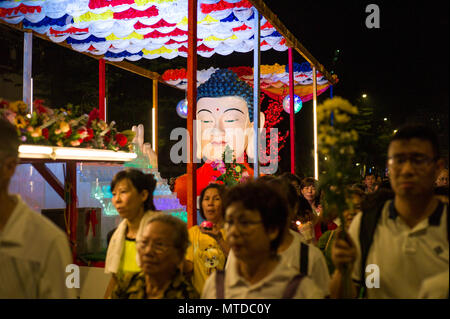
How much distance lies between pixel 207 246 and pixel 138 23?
554cm

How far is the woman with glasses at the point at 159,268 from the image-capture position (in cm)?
232

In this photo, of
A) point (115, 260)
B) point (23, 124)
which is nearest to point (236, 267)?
point (115, 260)

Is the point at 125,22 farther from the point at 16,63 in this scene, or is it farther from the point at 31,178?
the point at 16,63

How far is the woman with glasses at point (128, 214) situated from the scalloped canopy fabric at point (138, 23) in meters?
4.32

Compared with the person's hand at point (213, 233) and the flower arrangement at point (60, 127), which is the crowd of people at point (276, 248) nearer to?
the person's hand at point (213, 233)

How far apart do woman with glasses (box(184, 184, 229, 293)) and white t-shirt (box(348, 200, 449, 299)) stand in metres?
1.44

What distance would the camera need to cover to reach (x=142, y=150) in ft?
A: 28.7

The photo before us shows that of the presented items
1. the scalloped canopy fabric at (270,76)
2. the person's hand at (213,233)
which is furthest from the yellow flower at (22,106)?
the scalloped canopy fabric at (270,76)

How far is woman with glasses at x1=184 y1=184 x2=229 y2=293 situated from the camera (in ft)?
11.0

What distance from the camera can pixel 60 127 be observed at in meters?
4.33

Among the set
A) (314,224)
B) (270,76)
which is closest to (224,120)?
(270,76)

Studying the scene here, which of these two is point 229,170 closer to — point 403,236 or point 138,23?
point 138,23

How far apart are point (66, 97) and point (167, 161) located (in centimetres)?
577

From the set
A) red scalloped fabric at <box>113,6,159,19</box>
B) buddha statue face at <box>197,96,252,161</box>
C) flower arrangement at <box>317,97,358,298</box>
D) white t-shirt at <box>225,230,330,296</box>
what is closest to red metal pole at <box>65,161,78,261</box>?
red scalloped fabric at <box>113,6,159,19</box>
